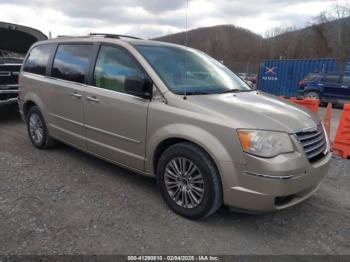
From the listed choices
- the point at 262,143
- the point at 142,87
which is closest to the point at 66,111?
the point at 142,87

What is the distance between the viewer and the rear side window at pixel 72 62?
4.46 metres

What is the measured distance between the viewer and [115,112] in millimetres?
3941

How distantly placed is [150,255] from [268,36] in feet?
240

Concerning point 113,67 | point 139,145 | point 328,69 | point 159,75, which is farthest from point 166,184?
point 328,69

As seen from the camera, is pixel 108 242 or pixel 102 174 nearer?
pixel 108 242

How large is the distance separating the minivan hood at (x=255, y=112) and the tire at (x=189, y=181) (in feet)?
1.41

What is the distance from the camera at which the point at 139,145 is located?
3.78 meters

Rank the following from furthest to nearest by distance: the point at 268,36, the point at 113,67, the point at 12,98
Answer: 1. the point at 268,36
2. the point at 12,98
3. the point at 113,67

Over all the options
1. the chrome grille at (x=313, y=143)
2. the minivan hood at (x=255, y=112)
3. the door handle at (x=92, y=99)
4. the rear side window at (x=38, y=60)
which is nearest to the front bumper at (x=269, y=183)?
the chrome grille at (x=313, y=143)

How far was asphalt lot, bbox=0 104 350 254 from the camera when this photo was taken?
298cm

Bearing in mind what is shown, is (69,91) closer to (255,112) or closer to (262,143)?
(255,112)

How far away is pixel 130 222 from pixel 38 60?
3455 millimetres

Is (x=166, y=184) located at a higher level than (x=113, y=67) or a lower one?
lower

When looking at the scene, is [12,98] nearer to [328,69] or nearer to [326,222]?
[326,222]
